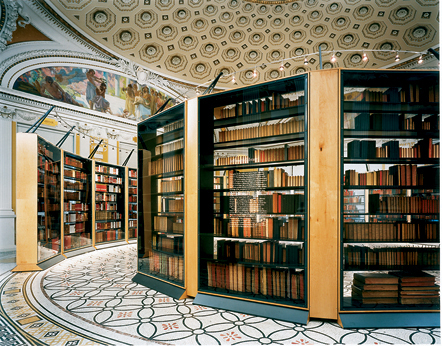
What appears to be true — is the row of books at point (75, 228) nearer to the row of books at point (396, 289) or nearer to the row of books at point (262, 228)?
the row of books at point (262, 228)

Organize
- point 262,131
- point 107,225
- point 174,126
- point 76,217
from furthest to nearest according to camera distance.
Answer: point 107,225, point 76,217, point 174,126, point 262,131

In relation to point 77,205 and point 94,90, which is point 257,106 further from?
point 94,90

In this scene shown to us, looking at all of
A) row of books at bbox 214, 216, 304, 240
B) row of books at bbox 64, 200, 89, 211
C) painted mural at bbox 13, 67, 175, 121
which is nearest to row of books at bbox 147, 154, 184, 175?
row of books at bbox 214, 216, 304, 240

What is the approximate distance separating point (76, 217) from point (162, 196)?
4604 millimetres

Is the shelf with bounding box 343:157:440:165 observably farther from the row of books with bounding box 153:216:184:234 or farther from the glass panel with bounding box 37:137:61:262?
the glass panel with bounding box 37:137:61:262

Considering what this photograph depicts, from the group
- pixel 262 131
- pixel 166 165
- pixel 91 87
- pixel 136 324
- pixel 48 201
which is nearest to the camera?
pixel 136 324

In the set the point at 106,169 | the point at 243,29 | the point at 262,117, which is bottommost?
the point at 106,169

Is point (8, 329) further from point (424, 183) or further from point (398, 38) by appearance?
point (398, 38)

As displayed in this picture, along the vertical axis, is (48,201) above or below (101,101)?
A: below

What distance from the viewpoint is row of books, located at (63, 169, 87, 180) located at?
7574 millimetres

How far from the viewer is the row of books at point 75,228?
7539 millimetres

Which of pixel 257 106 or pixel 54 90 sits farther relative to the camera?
pixel 54 90

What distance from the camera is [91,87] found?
34.6ft

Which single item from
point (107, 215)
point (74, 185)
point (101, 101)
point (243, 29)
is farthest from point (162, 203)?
point (243, 29)
